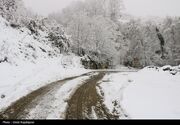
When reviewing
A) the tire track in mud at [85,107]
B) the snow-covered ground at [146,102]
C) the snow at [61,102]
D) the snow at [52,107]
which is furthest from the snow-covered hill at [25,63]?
the snow-covered ground at [146,102]

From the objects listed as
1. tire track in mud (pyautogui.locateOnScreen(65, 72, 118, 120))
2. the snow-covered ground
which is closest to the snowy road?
tire track in mud (pyautogui.locateOnScreen(65, 72, 118, 120))

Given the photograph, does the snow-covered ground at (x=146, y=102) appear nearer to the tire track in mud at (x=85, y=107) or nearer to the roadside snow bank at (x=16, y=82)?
the tire track in mud at (x=85, y=107)

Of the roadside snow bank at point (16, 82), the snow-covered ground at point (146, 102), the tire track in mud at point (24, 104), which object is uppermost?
the roadside snow bank at point (16, 82)

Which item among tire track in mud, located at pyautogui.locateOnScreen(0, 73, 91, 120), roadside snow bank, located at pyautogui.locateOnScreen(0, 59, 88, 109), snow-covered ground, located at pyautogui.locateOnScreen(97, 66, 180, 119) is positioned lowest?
snow-covered ground, located at pyautogui.locateOnScreen(97, 66, 180, 119)

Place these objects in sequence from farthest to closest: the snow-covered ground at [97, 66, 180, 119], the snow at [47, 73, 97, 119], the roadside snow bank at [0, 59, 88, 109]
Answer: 1. the roadside snow bank at [0, 59, 88, 109]
2. the snow-covered ground at [97, 66, 180, 119]
3. the snow at [47, 73, 97, 119]

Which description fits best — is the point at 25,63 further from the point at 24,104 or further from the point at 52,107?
the point at 52,107

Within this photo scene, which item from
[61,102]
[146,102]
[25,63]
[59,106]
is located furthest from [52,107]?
[25,63]

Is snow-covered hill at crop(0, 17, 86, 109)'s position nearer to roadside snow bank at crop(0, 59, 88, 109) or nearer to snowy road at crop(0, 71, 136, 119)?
roadside snow bank at crop(0, 59, 88, 109)

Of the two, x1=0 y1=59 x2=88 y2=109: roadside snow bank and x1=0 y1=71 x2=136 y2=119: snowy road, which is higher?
x1=0 y1=59 x2=88 y2=109: roadside snow bank

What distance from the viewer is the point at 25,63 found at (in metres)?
23.5

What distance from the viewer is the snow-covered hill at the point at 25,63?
15.0 meters

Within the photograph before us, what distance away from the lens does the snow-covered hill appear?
1504 cm

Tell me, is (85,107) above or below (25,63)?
below

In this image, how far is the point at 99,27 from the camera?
4894 cm
